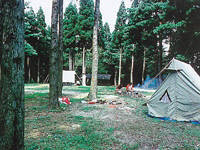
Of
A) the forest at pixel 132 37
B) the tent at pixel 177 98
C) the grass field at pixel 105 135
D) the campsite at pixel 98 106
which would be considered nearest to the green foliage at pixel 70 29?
the forest at pixel 132 37

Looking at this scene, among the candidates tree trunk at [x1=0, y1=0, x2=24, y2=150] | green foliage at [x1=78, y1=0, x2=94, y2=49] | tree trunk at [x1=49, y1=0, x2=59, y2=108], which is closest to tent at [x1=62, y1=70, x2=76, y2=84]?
green foliage at [x1=78, y1=0, x2=94, y2=49]

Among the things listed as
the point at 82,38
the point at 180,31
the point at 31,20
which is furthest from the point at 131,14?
the point at 31,20

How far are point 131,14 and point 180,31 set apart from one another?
24.4ft

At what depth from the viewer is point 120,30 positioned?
31141 mm

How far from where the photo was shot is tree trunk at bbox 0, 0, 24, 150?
2559mm

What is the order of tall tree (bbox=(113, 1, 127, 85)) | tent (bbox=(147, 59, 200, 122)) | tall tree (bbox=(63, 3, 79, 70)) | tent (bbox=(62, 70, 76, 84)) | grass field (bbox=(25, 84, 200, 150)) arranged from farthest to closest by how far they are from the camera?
tall tree (bbox=(113, 1, 127, 85))
tall tree (bbox=(63, 3, 79, 70))
tent (bbox=(62, 70, 76, 84))
tent (bbox=(147, 59, 200, 122))
grass field (bbox=(25, 84, 200, 150))

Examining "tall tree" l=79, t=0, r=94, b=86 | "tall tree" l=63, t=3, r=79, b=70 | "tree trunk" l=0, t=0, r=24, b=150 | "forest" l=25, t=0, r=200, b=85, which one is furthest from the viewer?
"tall tree" l=63, t=3, r=79, b=70

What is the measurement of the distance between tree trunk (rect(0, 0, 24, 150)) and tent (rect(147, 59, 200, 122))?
262 inches

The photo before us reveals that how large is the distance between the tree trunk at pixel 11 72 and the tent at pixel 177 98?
6.65 m

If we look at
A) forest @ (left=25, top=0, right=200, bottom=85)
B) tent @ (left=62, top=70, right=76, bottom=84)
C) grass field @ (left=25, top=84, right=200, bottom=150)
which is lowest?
grass field @ (left=25, top=84, right=200, bottom=150)

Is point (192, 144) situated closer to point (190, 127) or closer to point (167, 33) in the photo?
point (190, 127)

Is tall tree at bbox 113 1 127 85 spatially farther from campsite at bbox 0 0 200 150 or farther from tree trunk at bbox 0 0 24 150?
tree trunk at bbox 0 0 24 150

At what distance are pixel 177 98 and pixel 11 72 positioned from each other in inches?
280

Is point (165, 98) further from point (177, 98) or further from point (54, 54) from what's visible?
point (54, 54)
